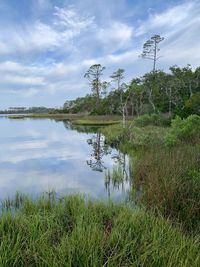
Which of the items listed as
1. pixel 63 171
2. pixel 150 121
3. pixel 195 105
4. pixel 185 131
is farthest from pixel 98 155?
pixel 150 121

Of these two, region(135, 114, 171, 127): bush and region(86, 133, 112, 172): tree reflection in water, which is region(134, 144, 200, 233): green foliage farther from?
region(135, 114, 171, 127): bush

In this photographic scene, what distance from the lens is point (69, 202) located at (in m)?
6.16

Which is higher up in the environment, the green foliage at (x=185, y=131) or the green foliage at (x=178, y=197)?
the green foliage at (x=185, y=131)

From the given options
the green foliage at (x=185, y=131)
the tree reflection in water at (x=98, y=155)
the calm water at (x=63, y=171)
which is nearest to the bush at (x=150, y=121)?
the tree reflection in water at (x=98, y=155)

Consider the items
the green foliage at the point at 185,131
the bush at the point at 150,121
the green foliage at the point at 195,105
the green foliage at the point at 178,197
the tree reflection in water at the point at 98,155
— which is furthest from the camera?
the bush at the point at 150,121

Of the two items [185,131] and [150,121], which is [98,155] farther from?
[150,121]

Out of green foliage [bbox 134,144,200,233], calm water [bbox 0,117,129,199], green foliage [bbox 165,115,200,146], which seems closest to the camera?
green foliage [bbox 134,144,200,233]

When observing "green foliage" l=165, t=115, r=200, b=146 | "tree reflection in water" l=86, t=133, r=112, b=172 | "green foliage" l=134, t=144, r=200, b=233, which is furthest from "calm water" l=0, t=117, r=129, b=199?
"green foliage" l=165, t=115, r=200, b=146

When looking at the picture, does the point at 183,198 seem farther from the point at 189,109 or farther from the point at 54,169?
the point at 189,109

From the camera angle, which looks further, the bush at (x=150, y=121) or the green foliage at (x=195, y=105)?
the bush at (x=150, y=121)

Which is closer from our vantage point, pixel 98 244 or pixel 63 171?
pixel 98 244

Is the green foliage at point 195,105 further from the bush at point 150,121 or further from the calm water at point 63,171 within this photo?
the calm water at point 63,171

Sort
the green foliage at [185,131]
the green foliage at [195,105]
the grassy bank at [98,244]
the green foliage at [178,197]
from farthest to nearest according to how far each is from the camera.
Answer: the green foliage at [195,105] → the green foliage at [185,131] → the green foliage at [178,197] → the grassy bank at [98,244]


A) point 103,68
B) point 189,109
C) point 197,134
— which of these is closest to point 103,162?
point 197,134
